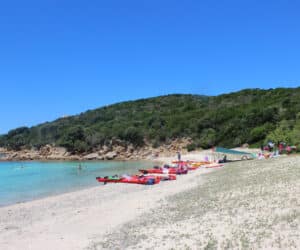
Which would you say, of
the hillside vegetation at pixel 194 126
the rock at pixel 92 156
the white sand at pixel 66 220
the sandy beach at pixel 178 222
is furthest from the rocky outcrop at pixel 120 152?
the sandy beach at pixel 178 222

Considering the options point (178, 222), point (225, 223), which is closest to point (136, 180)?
point (178, 222)

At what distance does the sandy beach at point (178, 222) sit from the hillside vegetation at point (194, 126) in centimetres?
2410

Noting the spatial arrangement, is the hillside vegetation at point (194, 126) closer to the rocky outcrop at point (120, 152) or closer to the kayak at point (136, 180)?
the rocky outcrop at point (120, 152)

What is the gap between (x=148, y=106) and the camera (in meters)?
99.8

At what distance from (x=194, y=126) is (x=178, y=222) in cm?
5306

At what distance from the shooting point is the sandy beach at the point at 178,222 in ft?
28.4

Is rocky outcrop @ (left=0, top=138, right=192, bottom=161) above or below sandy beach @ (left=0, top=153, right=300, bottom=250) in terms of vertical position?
above

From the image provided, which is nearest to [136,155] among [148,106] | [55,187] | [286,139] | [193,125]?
[193,125]

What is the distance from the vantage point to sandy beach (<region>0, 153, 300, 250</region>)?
866 cm

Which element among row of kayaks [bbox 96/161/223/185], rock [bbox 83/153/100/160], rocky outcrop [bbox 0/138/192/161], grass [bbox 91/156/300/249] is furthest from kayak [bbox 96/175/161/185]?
rock [bbox 83/153/100/160]

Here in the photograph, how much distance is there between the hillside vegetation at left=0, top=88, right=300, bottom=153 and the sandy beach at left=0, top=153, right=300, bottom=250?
24.1 meters

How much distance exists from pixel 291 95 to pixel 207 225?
63638 mm

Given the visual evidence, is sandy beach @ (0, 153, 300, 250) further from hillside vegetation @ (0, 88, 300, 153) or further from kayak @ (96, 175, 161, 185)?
hillside vegetation @ (0, 88, 300, 153)

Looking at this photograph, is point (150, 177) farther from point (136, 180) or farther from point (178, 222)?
point (178, 222)
